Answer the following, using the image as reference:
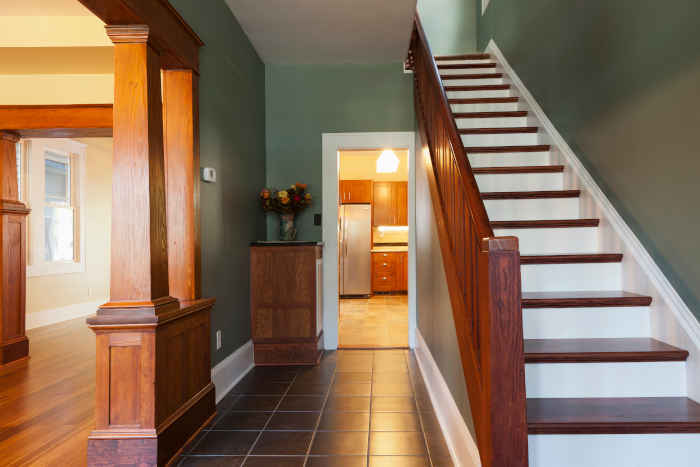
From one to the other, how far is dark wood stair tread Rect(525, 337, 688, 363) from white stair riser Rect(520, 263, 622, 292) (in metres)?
0.48

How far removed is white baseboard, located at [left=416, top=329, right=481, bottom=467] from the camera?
2033 millimetres

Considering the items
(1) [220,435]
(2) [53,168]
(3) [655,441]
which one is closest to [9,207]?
(2) [53,168]

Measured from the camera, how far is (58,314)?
6.80m

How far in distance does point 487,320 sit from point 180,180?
2061 mm

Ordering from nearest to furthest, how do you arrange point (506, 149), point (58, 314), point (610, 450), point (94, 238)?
point (610, 450) < point (506, 149) < point (58, 314) < point (94, 238)

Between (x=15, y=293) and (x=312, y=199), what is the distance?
117 inches

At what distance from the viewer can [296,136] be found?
4926mm

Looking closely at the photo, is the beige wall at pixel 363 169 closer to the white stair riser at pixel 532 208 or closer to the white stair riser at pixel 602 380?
the white stair riser at pixel 532 208

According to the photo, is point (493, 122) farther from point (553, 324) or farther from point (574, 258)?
point (553, 324)

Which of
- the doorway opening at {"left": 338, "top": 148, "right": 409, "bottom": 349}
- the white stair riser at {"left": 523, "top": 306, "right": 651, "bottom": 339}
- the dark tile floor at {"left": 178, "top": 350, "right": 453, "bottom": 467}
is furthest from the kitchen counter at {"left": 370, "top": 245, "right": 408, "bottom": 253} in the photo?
the white stair riser at {"left": 523, "top": 306, "right": 651, "bottom": 339}

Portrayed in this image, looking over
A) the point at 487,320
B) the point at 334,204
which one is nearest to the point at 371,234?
the point at 334,204

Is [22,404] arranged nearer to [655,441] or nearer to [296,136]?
[296,136]

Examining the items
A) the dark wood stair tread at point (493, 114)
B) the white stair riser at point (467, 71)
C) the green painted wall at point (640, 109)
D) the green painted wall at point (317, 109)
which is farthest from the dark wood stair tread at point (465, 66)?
the green painted wall at point (640, 109)

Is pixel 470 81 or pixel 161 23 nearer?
pixel 161 23
